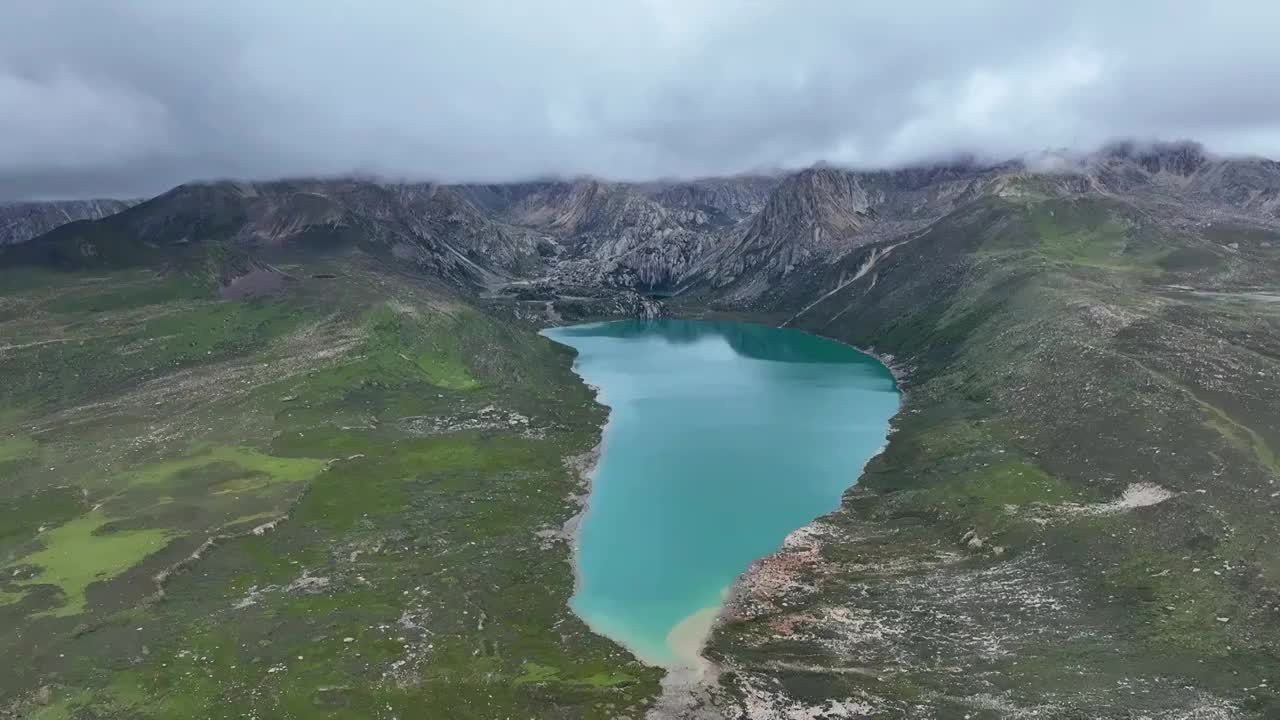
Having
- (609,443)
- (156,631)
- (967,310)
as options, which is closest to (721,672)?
(156,631)

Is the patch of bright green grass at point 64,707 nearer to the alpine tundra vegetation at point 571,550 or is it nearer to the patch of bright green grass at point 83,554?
the alpine tundra vegetation at point 571,550

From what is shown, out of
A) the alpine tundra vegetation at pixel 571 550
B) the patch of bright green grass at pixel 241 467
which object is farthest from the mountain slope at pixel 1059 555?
the patch of bright green grass at pixel 241 467

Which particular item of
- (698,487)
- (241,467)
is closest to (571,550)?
(698,487)

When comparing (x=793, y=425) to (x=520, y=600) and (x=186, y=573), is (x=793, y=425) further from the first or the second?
(x=186, y=573)

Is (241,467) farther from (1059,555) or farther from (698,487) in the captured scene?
(1059,555)

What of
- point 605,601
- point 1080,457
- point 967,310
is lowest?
point 605,601
